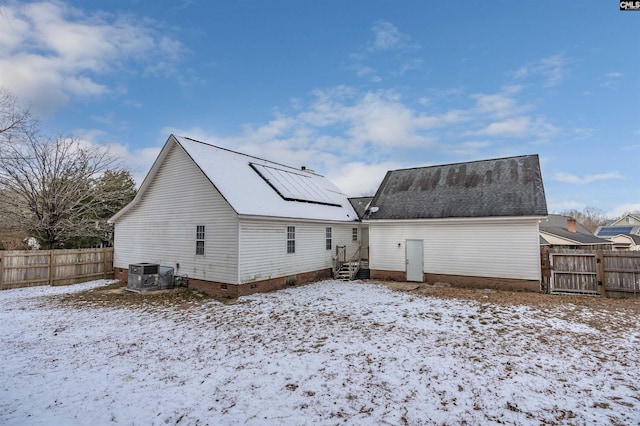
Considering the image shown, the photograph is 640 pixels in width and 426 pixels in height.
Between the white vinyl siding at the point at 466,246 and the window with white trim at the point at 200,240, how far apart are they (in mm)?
8508

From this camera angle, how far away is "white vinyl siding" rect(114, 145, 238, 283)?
475 inches

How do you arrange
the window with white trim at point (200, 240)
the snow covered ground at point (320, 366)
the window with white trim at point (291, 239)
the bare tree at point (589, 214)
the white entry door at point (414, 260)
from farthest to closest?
the bare tree at point (589, 214) < the white entry door at point (414, 260) < the window with white trim at point (291, 239) < the window with white trim at point (200, 240) < the snow covered ground at point (320, 366)

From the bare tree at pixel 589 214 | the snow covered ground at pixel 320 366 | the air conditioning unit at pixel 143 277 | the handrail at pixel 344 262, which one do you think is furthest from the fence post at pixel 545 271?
the bare tree at pixel 589 214

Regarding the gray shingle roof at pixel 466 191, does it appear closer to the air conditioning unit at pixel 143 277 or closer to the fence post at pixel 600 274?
the fence post at pixel 600 274

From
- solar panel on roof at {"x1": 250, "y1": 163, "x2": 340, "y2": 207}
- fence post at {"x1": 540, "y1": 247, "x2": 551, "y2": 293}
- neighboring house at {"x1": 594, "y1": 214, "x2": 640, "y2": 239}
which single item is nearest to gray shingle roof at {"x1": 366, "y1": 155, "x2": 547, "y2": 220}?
fence post at {"x1": 540, "y1": 247, "x2": 551, "y2": 293}

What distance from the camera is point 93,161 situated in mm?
19188

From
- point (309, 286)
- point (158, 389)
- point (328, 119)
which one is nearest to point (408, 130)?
point (328, 119)

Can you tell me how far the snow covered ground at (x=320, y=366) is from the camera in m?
4.23

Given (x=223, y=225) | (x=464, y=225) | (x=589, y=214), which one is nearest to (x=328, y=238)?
(x=223, y=225)

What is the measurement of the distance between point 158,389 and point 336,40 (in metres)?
15.3

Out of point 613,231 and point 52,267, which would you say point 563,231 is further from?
point 52,267

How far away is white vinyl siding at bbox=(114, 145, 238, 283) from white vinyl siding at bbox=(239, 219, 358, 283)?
497 millimetres

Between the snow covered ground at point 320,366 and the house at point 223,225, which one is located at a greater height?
the house at point 223,225

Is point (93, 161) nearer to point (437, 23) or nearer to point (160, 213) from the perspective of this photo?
point (160, 213)
